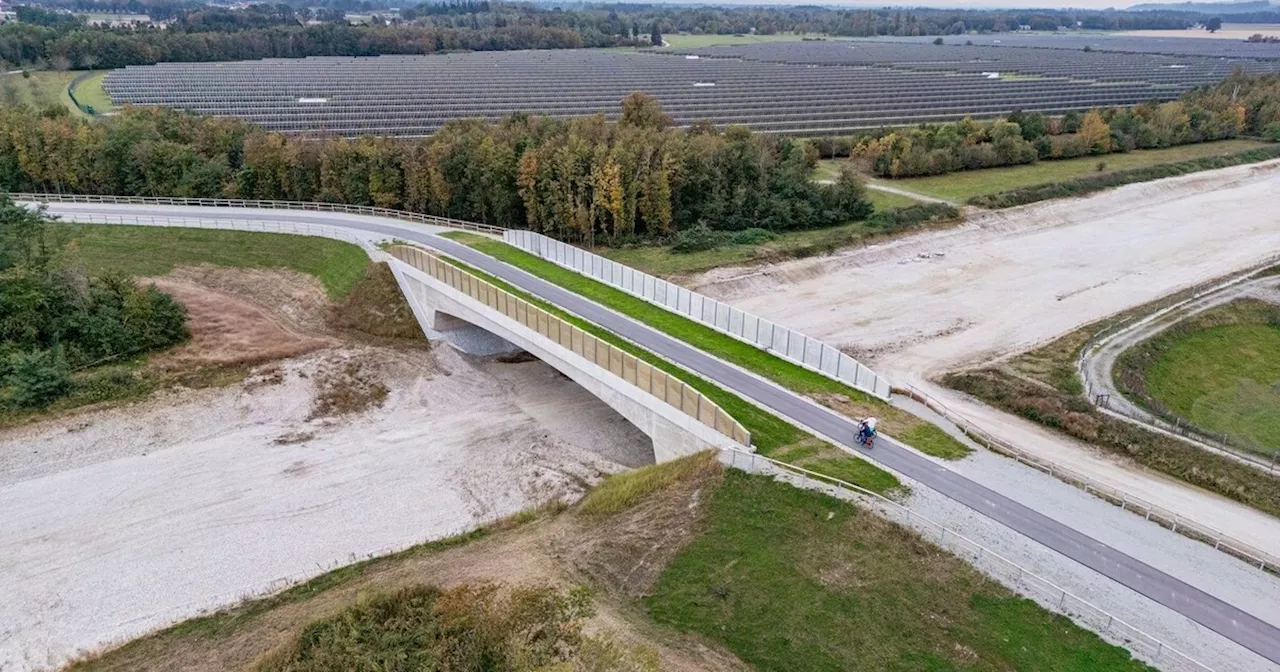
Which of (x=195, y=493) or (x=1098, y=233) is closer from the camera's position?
(x=195, y=493)

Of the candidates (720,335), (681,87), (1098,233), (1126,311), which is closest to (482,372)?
(720,335)

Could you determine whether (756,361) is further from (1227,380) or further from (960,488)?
(1227,380)

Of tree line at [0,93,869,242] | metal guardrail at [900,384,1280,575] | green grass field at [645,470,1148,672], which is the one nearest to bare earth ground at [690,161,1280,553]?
metal guardrail at [900,384,1280,575]

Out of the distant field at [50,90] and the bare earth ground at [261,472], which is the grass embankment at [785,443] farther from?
the distant field at [50,90]

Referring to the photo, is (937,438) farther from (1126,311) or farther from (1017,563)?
(1126,311)

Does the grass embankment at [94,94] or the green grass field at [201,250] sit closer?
the green grass field at [201,250]

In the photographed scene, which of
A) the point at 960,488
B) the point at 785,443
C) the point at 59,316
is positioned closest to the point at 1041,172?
the point at 960,488

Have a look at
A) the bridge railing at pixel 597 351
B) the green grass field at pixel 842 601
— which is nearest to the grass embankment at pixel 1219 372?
the green grass field at pixel 842 601
